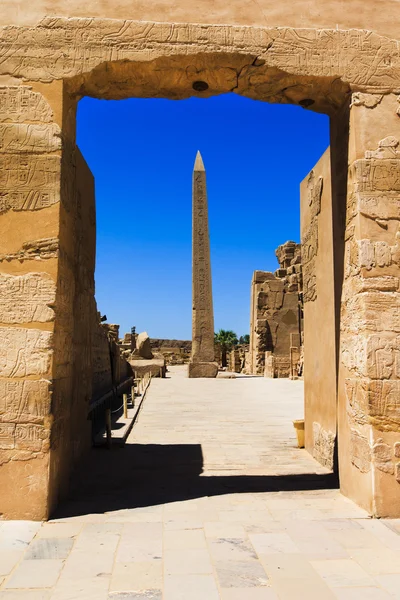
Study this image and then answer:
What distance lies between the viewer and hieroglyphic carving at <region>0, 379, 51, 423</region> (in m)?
3.76

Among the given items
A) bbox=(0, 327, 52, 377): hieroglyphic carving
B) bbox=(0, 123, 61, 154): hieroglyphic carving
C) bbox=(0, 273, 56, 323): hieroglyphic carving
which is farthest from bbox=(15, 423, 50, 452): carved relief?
bbox=(0, 123, 61, 154): hieroglyphic carving

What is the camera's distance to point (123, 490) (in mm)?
4613

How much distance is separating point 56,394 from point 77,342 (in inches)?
51.0

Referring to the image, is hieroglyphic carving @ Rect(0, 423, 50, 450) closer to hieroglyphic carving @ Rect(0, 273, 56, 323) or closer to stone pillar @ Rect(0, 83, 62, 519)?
stone pillar @ Rect(0, 83, 62, 519)

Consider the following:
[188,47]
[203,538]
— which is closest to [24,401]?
[203,538]

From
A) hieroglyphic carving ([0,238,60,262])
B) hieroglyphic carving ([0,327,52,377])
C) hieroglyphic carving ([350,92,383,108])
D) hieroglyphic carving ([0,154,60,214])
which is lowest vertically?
hieroglyphic carving ([0,327,52,377])

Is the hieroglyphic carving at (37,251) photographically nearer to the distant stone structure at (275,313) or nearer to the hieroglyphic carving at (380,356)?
the hieroglyphic carving at (380,356)

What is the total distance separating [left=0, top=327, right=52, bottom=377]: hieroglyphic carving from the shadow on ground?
1138 millimetres

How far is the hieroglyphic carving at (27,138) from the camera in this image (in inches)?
159

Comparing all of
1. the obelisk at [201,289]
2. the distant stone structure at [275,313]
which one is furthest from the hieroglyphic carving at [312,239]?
the distant stone structure at [275,313]

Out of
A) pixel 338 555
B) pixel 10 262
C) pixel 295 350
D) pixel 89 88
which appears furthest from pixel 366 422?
pixel 295 350

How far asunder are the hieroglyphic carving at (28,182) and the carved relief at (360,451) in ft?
10.2

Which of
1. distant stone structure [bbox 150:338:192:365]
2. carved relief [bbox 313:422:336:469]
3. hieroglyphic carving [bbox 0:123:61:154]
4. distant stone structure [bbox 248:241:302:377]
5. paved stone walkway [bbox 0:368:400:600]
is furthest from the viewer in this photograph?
distant stone structure [bbox 150:338:192:365]

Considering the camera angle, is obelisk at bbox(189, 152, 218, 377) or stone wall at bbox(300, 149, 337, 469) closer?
stone wall at bbox(300, 149, 337, 469)
